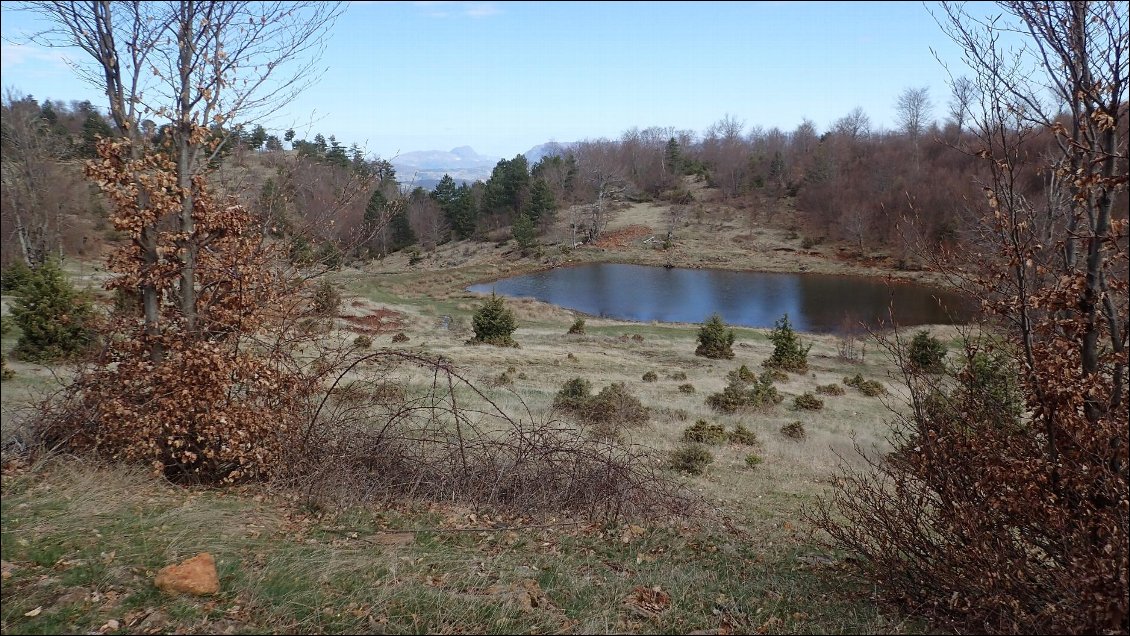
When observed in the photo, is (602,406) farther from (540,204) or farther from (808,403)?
(540,204)

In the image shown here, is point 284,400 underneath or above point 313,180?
underneath

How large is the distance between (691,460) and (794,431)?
4645 millimetres

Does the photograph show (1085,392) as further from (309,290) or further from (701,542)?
(309,290)

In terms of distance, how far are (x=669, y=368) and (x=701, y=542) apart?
15701mm

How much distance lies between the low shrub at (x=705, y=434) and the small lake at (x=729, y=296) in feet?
75.6

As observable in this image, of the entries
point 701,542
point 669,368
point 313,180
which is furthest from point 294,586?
point 669,368

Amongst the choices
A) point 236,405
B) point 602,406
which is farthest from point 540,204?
point 236,405

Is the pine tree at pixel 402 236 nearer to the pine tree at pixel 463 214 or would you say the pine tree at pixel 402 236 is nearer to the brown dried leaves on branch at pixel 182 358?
the pine tree at pixel 463 214

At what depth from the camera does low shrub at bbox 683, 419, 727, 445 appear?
13161mm

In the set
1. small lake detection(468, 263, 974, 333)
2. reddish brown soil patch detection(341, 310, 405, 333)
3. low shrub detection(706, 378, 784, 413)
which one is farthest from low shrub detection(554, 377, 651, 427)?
small lake detection(468, 263, 974, 333)

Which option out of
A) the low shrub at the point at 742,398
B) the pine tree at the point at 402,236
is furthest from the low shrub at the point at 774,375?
the pine tree at the point at 402,236

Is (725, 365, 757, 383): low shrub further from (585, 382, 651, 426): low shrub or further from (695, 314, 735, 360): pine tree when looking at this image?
(585, 382, 651, 426): low shrub

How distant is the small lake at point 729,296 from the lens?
39.0 metres

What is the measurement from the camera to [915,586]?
4.89m
